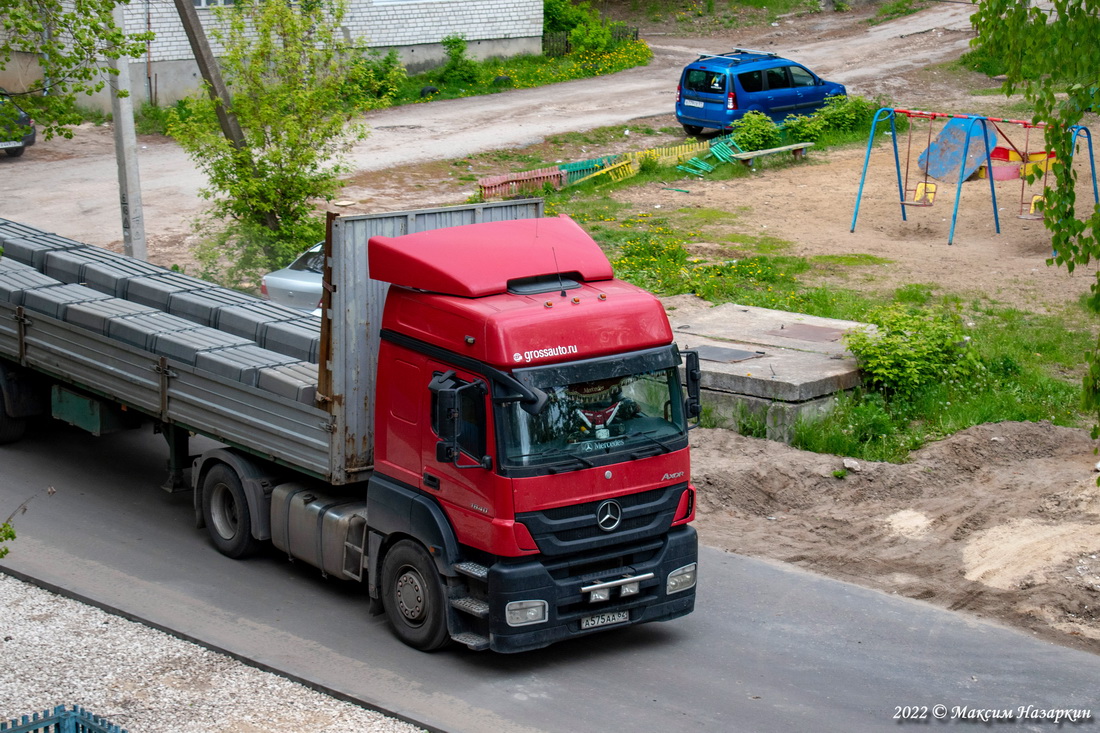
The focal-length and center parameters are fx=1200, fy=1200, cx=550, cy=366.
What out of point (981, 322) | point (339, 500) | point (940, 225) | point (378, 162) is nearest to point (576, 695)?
point (339, 500)

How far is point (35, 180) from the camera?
2380 centimetres

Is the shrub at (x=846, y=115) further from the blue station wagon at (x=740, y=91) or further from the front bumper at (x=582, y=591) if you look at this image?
the front bumper at (x=582, y=591)

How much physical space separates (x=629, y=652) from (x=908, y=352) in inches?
240

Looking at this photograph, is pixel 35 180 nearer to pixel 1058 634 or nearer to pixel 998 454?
pixel 998 454

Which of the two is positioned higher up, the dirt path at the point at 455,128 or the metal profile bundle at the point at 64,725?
the dirt path at the point at 455,128

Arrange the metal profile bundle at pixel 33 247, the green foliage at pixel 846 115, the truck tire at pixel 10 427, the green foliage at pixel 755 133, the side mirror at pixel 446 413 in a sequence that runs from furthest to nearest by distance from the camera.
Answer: the green foliage at pixel 846 115, the green foliage at pixel 755 133, the metal profile bundle at pixel 33 247, the truck tire at pixel 10 427, the side mirror at pixel 446 413

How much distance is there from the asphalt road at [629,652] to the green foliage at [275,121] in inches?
265

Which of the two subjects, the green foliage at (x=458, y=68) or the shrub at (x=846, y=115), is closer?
the shrub at (x=846, y=115)

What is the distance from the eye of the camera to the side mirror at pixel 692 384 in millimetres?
8148

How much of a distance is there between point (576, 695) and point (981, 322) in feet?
33.4

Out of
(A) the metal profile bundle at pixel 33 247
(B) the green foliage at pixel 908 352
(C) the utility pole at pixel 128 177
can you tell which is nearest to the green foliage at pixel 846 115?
(B) the green foliage at pixel 908 352

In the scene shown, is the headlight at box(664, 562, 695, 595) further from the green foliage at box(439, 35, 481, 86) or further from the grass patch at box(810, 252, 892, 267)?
the green foliage at box(439, 35, 481, 86)

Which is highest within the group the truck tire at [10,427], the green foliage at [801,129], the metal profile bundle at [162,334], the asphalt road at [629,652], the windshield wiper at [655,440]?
the green foliage at [801,129]

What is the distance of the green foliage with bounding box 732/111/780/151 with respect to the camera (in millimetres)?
26203
